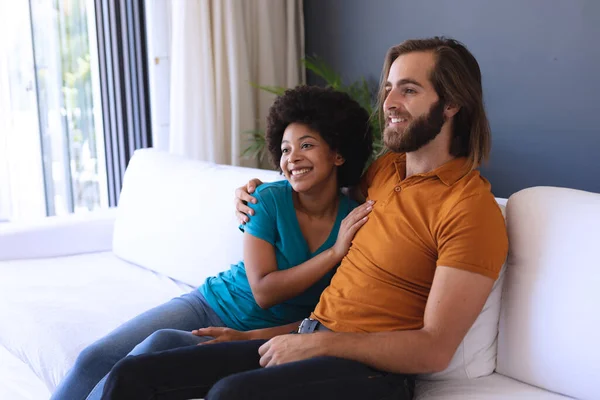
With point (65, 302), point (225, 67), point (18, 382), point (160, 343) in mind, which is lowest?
point (18, 382)

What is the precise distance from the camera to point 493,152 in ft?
9.60

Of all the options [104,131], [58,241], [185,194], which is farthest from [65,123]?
[185,194]

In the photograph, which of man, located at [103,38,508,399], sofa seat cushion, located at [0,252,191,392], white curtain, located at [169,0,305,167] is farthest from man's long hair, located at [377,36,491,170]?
white curtain, located at [169,0,305,167]

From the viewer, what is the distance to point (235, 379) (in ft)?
4.20

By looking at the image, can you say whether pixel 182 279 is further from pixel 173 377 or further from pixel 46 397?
pixel 173 377

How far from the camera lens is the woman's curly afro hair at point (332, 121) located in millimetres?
1762

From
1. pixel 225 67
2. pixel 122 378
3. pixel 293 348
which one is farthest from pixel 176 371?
pixel 225 67

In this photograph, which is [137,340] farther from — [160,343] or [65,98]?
[65,98]

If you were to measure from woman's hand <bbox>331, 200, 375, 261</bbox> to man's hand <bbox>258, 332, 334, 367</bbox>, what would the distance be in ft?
0.87

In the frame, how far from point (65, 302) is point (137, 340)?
1.85ft

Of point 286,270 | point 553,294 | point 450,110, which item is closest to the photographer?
point 553,294

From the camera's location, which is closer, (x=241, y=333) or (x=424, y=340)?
(x=424, y=340)

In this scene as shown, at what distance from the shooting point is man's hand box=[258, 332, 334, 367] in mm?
1413

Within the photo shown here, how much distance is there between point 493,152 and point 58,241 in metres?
1.85
